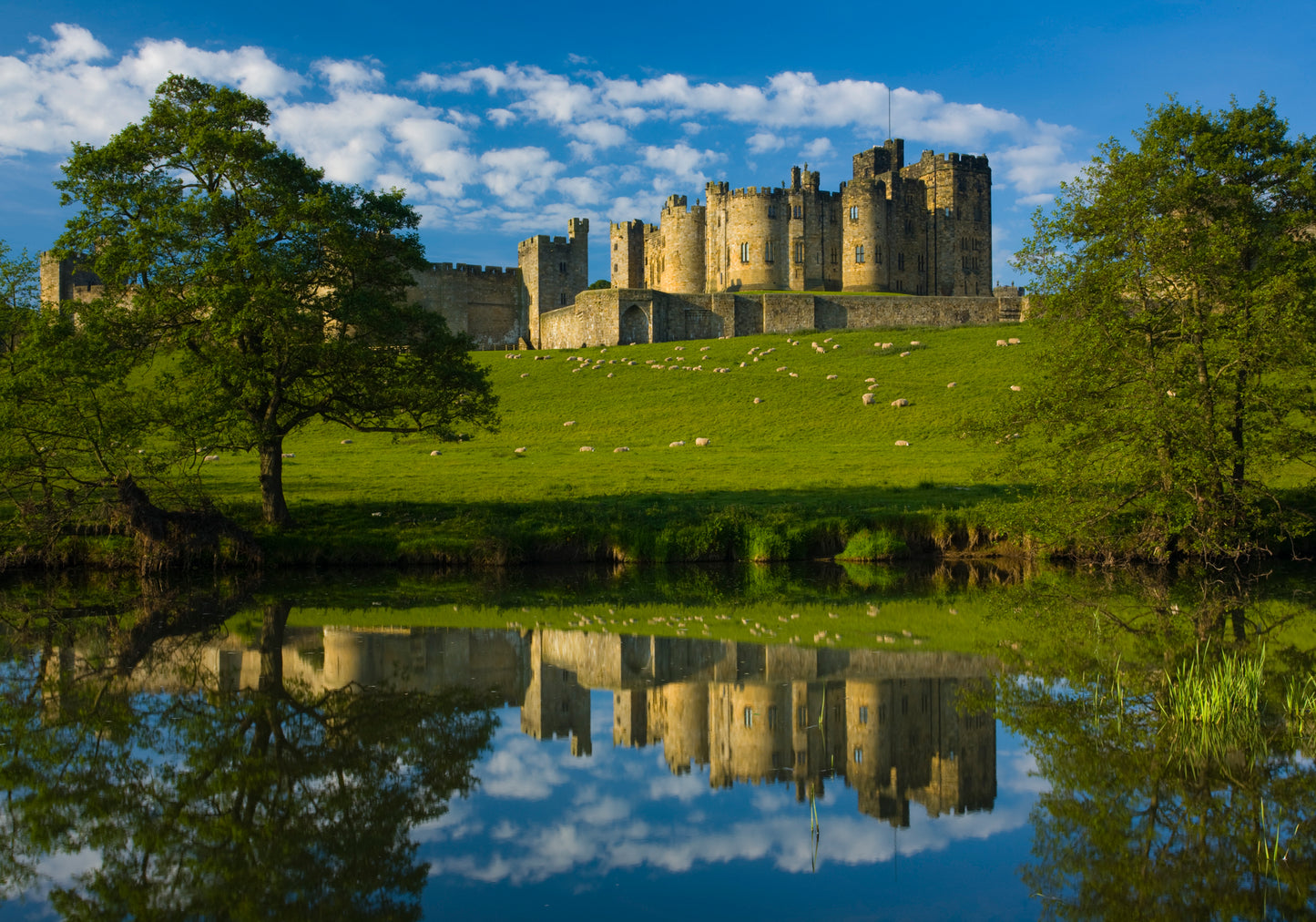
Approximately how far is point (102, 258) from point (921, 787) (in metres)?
16.2

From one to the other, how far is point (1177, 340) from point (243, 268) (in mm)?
16541

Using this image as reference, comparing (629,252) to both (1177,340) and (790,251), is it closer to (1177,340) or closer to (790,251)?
(790,251)

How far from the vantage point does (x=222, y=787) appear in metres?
7.62

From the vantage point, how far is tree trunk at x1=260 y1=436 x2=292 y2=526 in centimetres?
1973

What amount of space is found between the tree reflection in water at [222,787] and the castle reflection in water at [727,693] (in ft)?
2.32

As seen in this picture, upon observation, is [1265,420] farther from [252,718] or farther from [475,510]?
[252,718]

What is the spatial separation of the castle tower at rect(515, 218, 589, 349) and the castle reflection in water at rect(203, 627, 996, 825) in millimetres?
60952

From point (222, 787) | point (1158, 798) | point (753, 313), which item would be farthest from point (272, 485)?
point (753, 313)

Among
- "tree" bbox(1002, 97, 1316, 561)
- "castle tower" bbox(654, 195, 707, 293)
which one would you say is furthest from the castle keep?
"tree" bbox(1002, 97, 1316, 561)

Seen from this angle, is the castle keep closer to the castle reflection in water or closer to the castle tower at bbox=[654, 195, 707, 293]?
the castle tower at bbox=[654, 195, 707, 293]

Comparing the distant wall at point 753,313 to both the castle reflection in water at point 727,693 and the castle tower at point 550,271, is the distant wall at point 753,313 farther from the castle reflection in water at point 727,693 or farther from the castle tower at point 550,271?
the castle reflection in water at point 727,693

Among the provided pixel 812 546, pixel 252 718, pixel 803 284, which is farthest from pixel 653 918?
pixel 803 284

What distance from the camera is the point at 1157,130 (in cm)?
1844

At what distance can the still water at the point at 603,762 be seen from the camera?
598cm
